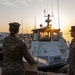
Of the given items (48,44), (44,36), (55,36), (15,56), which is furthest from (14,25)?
(55,36)

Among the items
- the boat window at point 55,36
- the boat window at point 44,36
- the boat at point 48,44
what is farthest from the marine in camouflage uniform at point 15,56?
the boat window at point 55,36

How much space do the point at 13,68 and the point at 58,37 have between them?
49.8ft

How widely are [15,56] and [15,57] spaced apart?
0.06 feet

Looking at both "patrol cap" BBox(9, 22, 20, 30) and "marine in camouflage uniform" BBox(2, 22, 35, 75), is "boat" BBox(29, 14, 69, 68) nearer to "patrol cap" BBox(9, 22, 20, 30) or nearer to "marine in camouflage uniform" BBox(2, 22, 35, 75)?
"marine in camouflage uniform" BBox(2, 22, 35, 75)

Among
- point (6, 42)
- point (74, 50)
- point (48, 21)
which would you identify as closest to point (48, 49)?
point (48, 21)

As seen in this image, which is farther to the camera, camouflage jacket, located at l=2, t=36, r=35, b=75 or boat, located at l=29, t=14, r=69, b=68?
boat, located at l=29, t=14, r=69, b=68

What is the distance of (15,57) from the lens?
4758mm

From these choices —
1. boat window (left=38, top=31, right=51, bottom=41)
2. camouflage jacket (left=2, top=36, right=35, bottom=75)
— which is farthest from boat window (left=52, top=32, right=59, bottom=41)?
camouflage jacket (left=2, top=36, right=35, bottom=75)

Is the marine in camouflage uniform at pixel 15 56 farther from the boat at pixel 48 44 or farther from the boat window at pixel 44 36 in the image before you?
the boat window at pixel 44 36

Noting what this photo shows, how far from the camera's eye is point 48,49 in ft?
62.3

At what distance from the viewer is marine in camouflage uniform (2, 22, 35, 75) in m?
4.75

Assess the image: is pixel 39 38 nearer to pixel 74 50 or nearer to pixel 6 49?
pixel 74 50

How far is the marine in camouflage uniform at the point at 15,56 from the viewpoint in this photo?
15.6ft

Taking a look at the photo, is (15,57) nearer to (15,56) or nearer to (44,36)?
(15,56)
